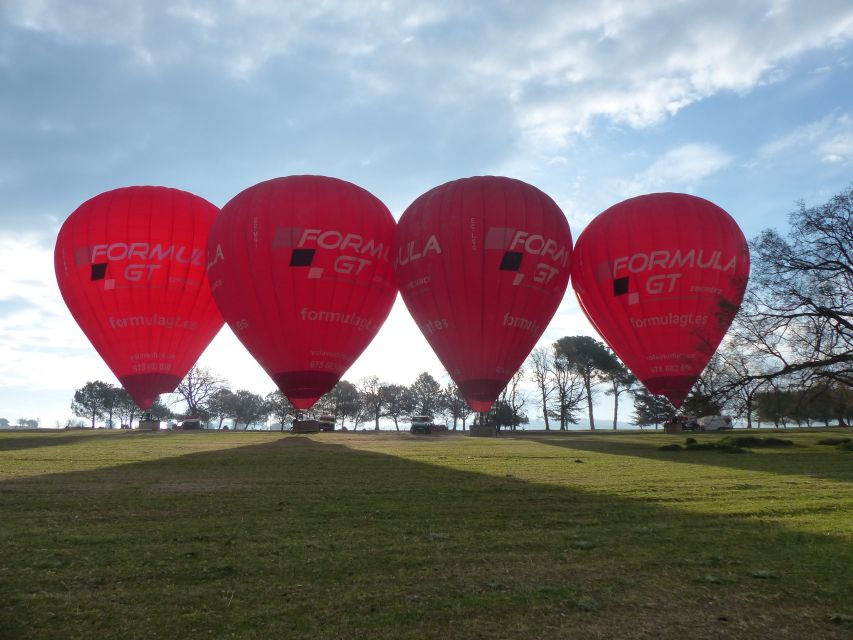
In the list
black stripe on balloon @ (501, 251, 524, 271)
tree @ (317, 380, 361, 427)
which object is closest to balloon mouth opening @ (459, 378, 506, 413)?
black stripe on balloon @ (501, 251, 524, 271)

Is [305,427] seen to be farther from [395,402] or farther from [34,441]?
[395,402]

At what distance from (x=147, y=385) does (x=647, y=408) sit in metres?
69.3

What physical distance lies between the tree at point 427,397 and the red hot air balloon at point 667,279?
8170cm

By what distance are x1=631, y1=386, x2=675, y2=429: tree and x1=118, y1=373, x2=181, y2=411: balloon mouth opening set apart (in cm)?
6467

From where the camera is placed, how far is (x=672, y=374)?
29.1 meters

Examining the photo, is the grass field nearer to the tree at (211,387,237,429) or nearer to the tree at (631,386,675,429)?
the tree at (631,386,675,429)

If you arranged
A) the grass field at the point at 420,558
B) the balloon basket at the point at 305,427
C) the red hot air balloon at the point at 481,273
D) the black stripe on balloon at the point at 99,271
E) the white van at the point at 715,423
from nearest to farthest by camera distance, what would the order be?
the grass field at the point at 420,558 → the red hot air balloon at the point at 481,273 → the black stripe on balloon at the point at 99,271 → the balloon basket at the point at 305,427 → the white van at the point at 715,423

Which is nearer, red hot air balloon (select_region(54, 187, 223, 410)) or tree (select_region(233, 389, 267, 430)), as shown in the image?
red hot air balloon (select_region(54, 187, 223, 410))

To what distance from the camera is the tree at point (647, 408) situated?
82.6 metres

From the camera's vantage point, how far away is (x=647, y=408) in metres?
85.1

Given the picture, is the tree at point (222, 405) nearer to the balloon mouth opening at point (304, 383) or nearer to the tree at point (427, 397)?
the tree at point (427, 397)

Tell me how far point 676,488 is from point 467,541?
22.0 feet

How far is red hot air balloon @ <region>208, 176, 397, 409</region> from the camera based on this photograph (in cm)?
2816

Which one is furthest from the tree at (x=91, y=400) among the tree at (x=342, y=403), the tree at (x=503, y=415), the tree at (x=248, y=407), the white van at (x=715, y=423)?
the white van at (x=715, y=423)
